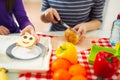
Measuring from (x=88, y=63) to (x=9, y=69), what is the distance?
321mm

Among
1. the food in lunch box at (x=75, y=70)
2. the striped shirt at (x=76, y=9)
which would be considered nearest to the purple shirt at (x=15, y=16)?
the striped shirt at (x=76, y=9)

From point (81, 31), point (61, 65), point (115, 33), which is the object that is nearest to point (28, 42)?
point (61, 65)

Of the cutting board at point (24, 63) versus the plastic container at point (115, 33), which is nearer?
the cutting board at point (24, 63)

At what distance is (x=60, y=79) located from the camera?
72 cm

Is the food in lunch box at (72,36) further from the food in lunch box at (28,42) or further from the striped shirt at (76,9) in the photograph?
the striped shirt at (76,9)

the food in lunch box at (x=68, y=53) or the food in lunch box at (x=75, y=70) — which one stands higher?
the food in lunch box at (x=68, y=53)

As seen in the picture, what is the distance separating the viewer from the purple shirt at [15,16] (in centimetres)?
128

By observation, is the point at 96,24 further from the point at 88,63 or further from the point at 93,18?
the point at 88,63

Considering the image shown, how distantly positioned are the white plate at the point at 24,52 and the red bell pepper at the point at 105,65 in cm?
26

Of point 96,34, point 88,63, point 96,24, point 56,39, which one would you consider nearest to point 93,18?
point 96,24

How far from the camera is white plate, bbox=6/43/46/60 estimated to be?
0.89 m

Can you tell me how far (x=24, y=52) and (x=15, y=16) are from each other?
1.59 ft

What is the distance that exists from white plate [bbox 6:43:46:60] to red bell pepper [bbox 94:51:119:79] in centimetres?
26

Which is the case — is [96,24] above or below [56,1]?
below
